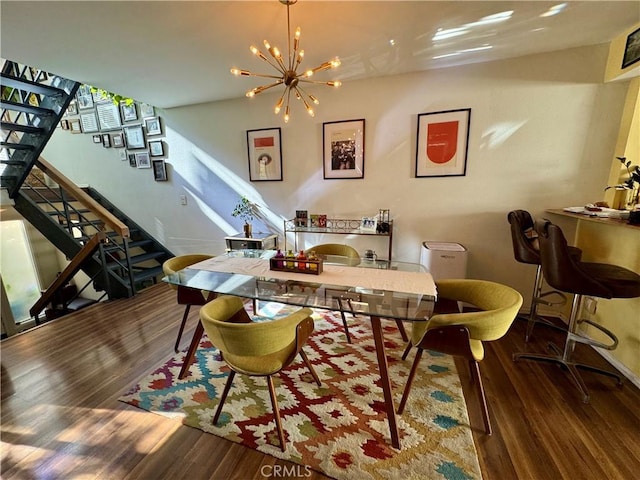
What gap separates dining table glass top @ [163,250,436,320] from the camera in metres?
1.47

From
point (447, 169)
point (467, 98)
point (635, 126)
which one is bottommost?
point (447, 169)

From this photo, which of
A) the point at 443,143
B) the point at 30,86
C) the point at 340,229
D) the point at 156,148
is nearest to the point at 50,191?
the point at 156,148

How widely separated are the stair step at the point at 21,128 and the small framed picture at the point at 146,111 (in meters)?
1.21

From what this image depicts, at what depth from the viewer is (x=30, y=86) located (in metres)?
2.54

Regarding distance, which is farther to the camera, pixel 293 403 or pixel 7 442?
pixel 293 403

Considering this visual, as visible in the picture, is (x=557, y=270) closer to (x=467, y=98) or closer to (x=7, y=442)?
(x=467, y=98)

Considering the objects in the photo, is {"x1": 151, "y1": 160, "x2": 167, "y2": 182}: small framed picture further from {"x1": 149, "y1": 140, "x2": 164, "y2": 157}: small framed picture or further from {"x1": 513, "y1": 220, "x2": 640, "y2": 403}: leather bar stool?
{"x1": 513, "y1": 220, "x2": 640, "y2": 403}: leather bar stool

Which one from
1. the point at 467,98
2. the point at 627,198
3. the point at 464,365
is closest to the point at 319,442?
the point at 464,365

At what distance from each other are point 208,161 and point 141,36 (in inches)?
70.1

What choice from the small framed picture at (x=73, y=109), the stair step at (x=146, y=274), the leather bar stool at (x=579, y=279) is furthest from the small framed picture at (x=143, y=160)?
the leather bar stool at (x=579, y=279)

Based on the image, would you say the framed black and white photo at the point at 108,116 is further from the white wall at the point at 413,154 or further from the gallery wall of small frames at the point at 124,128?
the white wall at the point at 413,154

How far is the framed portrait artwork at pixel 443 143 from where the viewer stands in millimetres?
2590

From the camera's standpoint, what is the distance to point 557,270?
163 centimetres

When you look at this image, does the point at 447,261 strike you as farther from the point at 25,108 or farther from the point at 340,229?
the point at 25,108
